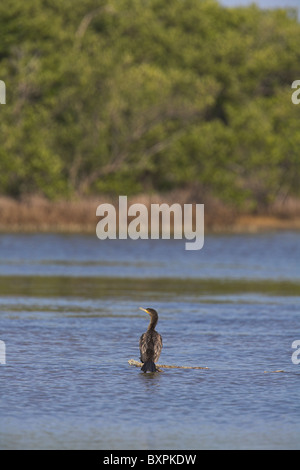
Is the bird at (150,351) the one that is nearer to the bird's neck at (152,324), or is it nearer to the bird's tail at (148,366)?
the bird's tail at (148,366)

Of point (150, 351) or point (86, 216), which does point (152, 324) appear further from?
point (86, 216)

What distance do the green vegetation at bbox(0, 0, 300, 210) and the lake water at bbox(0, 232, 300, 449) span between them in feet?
118

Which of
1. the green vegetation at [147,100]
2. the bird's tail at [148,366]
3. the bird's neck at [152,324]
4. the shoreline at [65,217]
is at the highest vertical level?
the green vegetation at [147,100]

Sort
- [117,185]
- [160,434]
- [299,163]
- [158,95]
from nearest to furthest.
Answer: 1. [160,434]
2. [158,95]
3. [117,185]
4. [299,163]

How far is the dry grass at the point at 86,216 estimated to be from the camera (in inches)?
2517

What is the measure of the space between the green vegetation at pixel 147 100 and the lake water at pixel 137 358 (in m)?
36.0

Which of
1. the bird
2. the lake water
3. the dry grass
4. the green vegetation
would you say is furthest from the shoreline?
the bird

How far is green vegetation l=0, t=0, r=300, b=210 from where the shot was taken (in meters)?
70.8

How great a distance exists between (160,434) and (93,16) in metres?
70.4

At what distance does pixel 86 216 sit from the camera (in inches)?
2579

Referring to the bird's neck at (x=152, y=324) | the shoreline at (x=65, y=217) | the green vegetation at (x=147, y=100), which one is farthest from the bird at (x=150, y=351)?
the green vegetation at (x=147, y=100)
